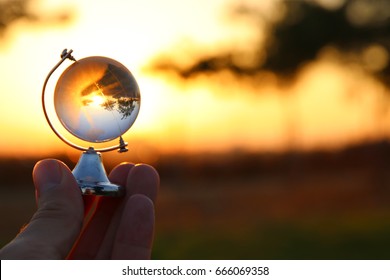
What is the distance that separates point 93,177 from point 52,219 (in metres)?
0.34

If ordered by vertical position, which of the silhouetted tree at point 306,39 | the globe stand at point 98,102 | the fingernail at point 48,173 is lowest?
the fingernail at point 48,173

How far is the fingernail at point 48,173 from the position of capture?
3.28 metres

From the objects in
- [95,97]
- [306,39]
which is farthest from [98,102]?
[306,39]

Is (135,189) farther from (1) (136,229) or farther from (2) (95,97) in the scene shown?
(2) (95,97)

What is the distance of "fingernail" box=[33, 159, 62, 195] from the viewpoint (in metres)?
3.28

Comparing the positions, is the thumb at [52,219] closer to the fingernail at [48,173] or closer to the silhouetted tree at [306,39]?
the fingernail at [48,173]

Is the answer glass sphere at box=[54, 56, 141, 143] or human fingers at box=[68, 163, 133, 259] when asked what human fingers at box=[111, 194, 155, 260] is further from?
glass sphere at box=[54, 56, 141, 143]

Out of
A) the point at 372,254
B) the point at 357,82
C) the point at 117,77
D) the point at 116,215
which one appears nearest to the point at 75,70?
the point at 117,77

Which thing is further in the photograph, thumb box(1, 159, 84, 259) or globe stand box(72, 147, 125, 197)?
globe stand box(72, 147, 125, 197)

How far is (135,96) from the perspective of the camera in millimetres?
3387

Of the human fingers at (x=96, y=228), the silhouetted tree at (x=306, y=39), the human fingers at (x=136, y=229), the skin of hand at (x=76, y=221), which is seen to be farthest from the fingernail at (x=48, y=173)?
the silhouetted tree at (x=306, y=39)

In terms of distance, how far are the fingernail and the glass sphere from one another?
24 centimetres

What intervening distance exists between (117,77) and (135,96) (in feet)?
0.49

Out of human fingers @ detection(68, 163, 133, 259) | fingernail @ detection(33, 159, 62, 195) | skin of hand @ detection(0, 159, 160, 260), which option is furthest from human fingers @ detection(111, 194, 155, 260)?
fingernail @ detection(33, 159, 62, 195)
